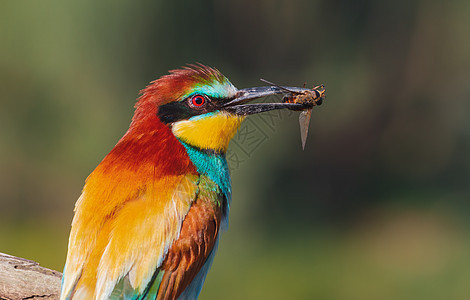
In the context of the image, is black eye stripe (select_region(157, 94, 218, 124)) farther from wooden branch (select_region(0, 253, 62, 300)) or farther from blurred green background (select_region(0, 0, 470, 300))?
blurred green background (select_region(0, 0, 470, 300))

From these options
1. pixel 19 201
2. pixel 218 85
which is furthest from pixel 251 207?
pixel 218 85

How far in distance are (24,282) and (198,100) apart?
871mm

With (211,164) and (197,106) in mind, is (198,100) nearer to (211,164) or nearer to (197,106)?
(197,106)

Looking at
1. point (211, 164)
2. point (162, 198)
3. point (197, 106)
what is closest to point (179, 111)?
point (197, 106)

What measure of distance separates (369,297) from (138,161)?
4684 mm

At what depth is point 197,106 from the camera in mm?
2088

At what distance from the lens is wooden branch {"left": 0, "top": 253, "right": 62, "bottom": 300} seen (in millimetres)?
1995

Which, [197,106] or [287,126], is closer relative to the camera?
[197,106]

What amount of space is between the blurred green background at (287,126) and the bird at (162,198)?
3033 mm

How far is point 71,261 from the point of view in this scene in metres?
1.83

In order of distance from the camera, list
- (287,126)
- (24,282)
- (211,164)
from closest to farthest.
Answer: (24,282) < (211,164) < (287,126)

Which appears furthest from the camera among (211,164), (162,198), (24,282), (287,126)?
(287,126)

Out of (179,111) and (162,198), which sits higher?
(179,111)

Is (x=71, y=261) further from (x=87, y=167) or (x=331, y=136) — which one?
(x=331, y=136)
